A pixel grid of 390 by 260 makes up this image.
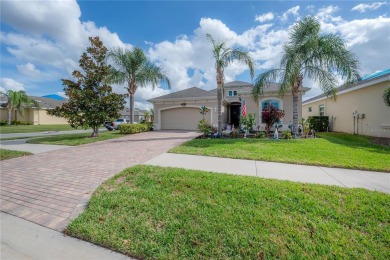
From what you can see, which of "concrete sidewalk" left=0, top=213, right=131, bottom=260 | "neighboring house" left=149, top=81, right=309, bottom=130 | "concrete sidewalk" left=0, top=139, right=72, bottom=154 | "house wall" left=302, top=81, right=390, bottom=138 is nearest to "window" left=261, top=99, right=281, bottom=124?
"neighboring house" left=149, top=81, right=309, bottom=130

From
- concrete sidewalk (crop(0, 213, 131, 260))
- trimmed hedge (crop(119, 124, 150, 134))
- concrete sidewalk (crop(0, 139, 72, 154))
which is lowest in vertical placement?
concrete sidewalk (crop(0, 213, 131, 260))

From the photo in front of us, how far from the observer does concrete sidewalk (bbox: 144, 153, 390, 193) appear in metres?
4.22

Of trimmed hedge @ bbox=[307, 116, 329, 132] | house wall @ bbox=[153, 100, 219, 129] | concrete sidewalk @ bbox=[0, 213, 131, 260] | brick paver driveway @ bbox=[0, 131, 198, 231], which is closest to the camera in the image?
concrete sidewalk @ bbox=[0, 213, 131, 260]

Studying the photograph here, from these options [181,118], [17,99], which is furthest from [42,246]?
[17,99]

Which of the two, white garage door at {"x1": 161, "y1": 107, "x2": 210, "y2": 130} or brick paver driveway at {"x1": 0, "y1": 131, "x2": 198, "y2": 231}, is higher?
white garage door at {"x1": 161, "y1": 107, "x2": 210, "y2": 130}

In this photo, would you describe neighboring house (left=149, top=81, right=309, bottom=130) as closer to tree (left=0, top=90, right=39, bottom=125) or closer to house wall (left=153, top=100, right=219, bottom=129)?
house wall (left=153, top=100, right=219, bottom=129)

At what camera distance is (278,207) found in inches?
120

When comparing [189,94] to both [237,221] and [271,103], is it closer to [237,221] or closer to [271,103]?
[271,103]

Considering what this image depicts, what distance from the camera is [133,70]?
15.3 m

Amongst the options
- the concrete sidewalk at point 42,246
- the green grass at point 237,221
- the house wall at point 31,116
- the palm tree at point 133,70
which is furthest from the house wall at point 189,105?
the house wall at point 31,116

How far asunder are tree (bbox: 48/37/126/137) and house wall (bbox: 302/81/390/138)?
17.1m

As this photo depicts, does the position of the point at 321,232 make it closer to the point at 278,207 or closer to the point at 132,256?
the point at 278,207

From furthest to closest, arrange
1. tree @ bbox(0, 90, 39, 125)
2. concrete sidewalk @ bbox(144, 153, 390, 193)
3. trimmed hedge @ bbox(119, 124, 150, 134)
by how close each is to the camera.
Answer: tree @ bbox(0, 90, 39, 125)
trimmed hedge @ bbox(119, 124, 150, 134)
concrete sidewalk @ bbox(144, 153, 390, 193)

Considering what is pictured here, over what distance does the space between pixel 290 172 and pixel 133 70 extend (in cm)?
1425
